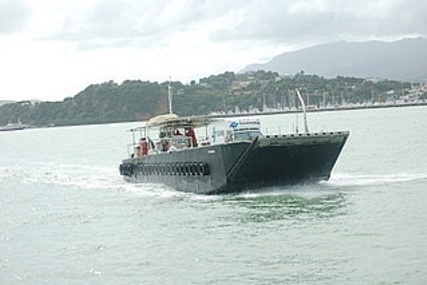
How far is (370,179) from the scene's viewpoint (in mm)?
37500

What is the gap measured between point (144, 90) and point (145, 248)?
14200 centimetres

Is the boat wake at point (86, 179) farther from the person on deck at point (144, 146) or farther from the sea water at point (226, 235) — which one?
the person on deck at point (144, 146)

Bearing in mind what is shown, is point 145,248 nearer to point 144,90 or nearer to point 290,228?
point 290,228

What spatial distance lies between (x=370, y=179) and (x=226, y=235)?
15.6 m

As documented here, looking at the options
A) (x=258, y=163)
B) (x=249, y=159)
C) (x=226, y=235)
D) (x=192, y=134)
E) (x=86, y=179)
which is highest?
(x=192, y=134)

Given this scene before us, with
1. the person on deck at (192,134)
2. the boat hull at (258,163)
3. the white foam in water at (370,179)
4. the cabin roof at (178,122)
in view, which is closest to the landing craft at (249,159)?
the boat hull at (258,163)

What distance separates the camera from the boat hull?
3067 centimetres

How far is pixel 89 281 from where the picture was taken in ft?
62.1

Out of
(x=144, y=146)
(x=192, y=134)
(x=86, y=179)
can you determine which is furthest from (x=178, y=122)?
(x=86, y=179)

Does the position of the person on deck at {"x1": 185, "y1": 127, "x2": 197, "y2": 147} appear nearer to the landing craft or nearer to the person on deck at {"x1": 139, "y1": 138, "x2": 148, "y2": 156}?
the landing craft

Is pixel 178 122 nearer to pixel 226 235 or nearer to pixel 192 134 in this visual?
pixel 192 134

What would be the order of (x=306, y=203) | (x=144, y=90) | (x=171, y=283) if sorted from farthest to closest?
(x=144, y=90)
(x=306, y=203)
(x=171, y=283)

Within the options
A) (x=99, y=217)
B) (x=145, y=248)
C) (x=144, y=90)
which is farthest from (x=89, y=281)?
(x=144, y=90)

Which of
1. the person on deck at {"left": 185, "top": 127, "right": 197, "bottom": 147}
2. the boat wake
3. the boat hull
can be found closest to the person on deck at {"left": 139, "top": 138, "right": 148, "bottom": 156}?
the boat wake
